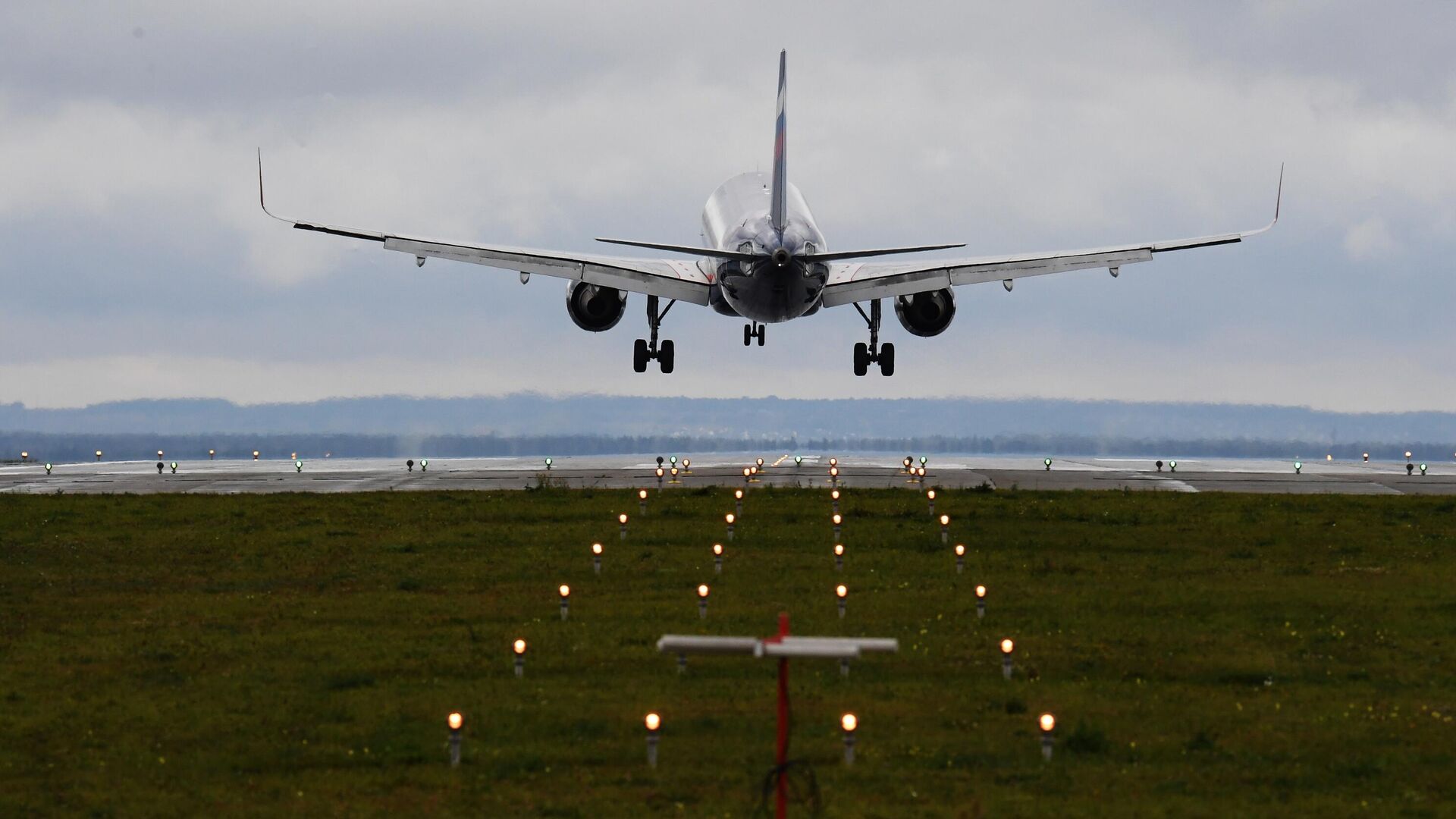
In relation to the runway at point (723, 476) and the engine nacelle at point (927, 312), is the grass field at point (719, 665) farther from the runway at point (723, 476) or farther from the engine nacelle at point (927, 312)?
the engine nacelle at point (927, 312)

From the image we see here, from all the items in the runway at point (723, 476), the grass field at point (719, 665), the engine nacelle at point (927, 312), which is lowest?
the grass field at point (719, 665)

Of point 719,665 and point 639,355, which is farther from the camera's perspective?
point 639,355

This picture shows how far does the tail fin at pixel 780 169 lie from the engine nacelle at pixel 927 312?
20.2 feet

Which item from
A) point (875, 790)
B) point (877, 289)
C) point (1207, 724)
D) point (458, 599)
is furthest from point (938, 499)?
point (875, 790)

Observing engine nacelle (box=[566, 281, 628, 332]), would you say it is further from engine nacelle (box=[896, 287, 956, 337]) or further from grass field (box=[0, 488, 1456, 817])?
grass field (box=[0, 488, 1456, 817])

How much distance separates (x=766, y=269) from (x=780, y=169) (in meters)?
4.13

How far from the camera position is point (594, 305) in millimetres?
64562

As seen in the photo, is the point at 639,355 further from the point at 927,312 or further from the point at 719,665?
the point at 719,665

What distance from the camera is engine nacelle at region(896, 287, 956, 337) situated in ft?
214

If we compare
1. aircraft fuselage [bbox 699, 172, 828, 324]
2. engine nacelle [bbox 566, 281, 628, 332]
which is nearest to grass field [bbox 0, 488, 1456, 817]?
aircraft fuselage [bbox 699, 172, 828, 324]

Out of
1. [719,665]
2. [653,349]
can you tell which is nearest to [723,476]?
[653,349]

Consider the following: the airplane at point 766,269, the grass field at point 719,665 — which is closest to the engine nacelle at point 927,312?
the airplane at point 766,269

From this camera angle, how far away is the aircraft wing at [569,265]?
5756 cm

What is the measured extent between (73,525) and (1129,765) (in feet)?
123
